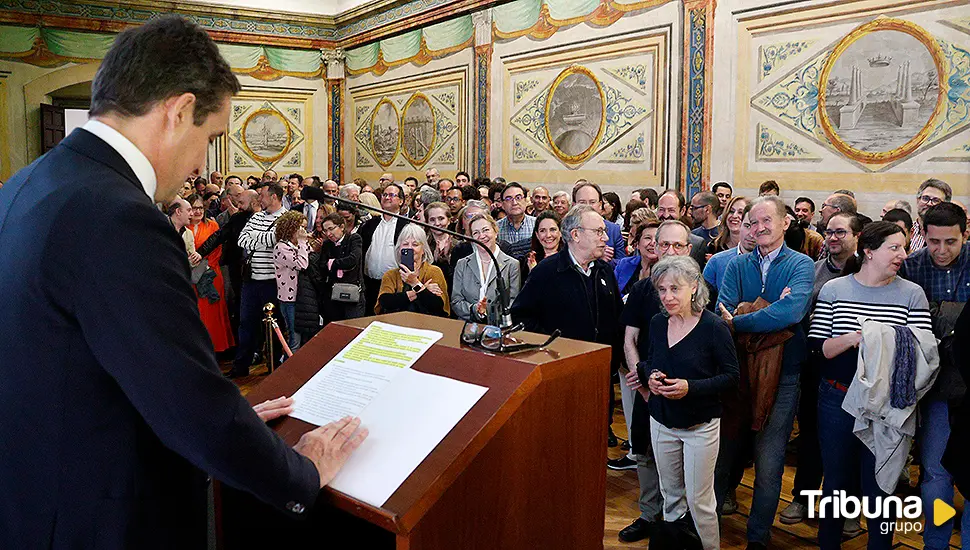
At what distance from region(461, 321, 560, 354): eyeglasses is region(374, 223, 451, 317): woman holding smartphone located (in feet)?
11.0

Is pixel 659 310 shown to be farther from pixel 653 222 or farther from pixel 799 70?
pixel 799 70

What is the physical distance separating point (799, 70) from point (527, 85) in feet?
15.1

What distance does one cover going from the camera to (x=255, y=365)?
27.3ft

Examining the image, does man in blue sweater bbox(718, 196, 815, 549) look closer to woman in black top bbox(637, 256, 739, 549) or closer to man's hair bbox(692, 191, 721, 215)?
woman in black top bbox(637, 256, 739, 549)

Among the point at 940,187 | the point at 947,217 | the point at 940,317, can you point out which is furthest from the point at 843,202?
the point at 940,317

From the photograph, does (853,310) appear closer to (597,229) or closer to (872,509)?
(872,509)

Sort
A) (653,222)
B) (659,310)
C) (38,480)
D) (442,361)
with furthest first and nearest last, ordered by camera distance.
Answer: (653,222), (659,310), (442,361), (38,480)

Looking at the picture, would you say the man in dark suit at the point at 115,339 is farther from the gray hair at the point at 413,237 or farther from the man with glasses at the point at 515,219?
the man with glasses at the point at 515,219

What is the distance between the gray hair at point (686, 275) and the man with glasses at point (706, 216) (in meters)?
3.27

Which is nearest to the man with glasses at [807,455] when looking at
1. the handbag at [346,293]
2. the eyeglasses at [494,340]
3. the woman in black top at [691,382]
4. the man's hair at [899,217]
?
the woman in black top at [691,382]

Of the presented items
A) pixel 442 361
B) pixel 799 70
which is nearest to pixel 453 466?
pixel 442 361

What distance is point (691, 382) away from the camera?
3.52 meters

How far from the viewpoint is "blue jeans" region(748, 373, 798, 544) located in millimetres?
3926

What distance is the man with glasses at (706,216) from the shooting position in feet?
22.5
